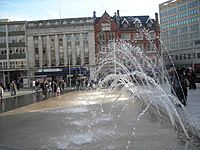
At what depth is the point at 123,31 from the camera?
79.9m

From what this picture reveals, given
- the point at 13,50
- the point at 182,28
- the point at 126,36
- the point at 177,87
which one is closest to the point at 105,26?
the point at 126,36

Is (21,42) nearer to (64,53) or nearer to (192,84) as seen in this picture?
(64,53)

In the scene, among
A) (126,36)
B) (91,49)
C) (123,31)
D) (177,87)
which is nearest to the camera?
(177,87)

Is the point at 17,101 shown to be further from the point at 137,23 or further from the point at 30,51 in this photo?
the point at 137,23

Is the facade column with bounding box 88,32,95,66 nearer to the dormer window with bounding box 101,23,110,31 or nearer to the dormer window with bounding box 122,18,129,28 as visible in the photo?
the dormer window with bounding box 101,23,110,31

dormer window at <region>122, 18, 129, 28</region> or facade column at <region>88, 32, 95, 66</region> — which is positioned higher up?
dormer window at <region>122, 18, 129, 28</region>

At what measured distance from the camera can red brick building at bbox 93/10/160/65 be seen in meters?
77.7

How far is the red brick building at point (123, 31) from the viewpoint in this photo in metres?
→ 77.7

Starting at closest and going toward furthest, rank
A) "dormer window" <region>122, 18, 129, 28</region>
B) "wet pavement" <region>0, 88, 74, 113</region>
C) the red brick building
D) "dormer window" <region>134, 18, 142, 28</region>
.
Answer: "wet pavement" <region>0, 88, 74, 113</region>, the red brick building, "dormer window" <region>122, 18, 129, 28</region>, "dormer window" <region>134, 18, 142, 28</region>

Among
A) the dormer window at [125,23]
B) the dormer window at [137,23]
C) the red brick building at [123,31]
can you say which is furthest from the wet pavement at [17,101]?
the dormer window at [137,23]

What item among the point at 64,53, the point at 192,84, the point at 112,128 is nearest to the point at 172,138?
the point at 112,128

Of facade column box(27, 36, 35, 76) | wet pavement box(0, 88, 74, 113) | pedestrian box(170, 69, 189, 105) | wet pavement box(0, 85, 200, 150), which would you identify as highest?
facade column box(27, 36, 35, 76)

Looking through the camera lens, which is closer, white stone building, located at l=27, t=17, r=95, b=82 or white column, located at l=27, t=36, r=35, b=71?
white stone building, located at l=27, t=17, r=95, b=82

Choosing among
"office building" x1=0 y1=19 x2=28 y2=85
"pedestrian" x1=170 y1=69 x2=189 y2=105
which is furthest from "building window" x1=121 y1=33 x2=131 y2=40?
"pedestrian" x1=170 y1=69 x2=189 y2=105
